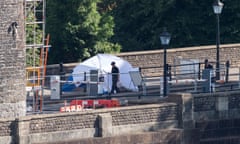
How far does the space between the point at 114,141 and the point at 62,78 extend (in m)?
9.83

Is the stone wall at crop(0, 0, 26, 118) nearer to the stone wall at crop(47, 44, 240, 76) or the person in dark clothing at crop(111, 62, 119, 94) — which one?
the person in dark clothing at crop(111, 62, 119, 94)

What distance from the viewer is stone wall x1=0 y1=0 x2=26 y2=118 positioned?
33525mm

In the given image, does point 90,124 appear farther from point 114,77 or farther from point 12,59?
point 114,77

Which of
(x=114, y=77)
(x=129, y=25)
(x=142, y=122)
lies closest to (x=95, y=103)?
(x=142, y=122)

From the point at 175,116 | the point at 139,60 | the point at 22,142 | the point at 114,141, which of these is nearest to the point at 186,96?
the point at 175,116

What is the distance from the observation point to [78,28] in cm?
5178

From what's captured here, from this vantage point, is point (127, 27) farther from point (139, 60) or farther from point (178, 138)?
point (178, 138)

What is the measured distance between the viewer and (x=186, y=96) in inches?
1452

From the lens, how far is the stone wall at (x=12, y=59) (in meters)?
33.5

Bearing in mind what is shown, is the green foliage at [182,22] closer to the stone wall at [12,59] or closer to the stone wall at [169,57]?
the stone wall at [169,57]

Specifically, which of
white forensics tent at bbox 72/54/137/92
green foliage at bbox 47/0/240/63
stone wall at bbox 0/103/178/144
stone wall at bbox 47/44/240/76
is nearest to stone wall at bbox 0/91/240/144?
stone wall at bbox 0/103/178/144

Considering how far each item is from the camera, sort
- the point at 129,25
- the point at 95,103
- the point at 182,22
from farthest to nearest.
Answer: the point at 129,25 → the point at 182,22 → the point at 95,103

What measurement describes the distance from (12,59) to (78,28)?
713 inches

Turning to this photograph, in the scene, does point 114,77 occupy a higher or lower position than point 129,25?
lower
